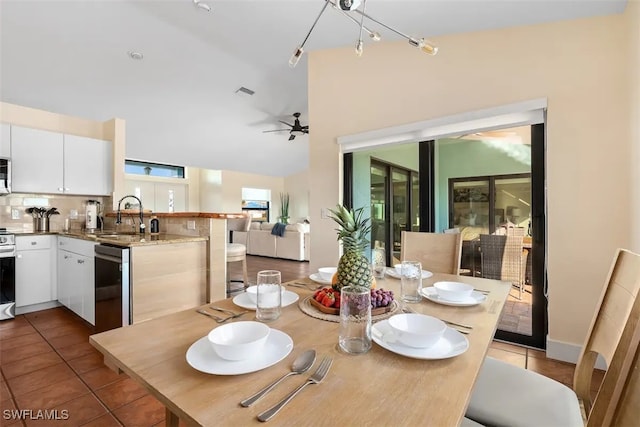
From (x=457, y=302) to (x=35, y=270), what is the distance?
413 centimetres

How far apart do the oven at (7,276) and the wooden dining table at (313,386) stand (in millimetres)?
3194

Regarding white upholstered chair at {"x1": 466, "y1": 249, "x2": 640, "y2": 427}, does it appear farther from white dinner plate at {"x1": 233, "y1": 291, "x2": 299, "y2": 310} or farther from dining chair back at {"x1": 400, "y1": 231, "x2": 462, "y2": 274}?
dining chair back at {"x1": 400, "y1": 231, "x2": 462, "y2": 274}

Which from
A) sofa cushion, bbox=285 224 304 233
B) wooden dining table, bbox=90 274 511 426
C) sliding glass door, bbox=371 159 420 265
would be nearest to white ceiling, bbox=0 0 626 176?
sliding glass door, bbox=371 159 420 265

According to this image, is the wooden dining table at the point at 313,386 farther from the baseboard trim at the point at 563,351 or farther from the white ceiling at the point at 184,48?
the white ceiling at the point at 184,48

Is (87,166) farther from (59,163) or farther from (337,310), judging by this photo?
(337,310)

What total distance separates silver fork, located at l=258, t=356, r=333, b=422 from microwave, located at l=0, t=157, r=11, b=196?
161 inches

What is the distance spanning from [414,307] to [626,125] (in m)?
2.05

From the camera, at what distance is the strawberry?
3.51 ft

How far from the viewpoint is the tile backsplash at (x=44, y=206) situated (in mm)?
3398

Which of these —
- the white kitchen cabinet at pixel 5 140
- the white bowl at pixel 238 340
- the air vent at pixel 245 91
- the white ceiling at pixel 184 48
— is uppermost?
the air vent at pixel 245 91

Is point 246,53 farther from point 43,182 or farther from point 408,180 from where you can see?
point 43,182

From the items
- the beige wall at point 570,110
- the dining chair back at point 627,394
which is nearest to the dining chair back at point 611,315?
the dining chair back at point 627,394

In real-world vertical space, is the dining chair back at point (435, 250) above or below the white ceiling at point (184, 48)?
below

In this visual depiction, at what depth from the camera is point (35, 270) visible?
3.16 meters
